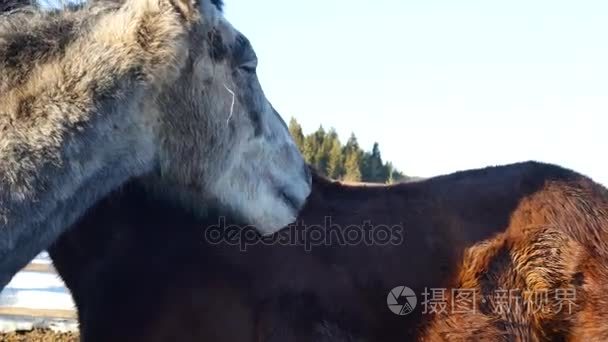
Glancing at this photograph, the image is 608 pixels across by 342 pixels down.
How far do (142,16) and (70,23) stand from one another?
0.30 m

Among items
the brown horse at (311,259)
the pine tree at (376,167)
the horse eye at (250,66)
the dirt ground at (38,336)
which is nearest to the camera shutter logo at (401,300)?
the brown horse at (311,259)

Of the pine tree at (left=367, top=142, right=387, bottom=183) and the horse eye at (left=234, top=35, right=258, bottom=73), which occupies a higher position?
the pine tree at (left=367, top=142, right=387, bottom=183)

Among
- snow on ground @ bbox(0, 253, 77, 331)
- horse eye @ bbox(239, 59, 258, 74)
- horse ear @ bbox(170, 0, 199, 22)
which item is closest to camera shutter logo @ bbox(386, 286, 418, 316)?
horse eye @ bbox(239, 59, 258, 74)

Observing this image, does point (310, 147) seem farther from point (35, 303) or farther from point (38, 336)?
point (38, 336)

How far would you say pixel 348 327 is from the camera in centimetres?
426

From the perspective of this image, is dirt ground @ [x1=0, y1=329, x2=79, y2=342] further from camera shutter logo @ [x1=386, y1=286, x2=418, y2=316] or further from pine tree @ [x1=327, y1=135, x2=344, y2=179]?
pine tree @ [x1=327, y1=135, x2=344, y2=179]

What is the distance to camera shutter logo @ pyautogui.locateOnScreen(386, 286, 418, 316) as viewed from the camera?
4324 mm

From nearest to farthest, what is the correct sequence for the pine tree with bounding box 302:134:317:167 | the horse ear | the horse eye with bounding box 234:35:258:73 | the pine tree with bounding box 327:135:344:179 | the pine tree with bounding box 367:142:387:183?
the horse ear
the horse eye with bounding box 234:35:258:73
the pine tree with bounding box 327:135:344:179
the pine tree with bounding box 302:134:317:167
the pine tree with bounding box 367:142:387:183

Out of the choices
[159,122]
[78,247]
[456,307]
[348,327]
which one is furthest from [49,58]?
[456,307]

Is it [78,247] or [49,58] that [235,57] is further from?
[78,247]

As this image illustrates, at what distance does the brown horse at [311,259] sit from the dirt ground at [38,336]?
3.65m

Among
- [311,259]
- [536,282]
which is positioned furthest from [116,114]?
[536,282]

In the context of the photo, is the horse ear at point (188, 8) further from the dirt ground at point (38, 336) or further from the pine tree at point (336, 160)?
the pine tree at point (336, 160)

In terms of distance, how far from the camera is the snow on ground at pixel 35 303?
8.70 m
